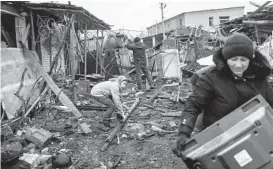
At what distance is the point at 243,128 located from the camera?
1774 millimetres

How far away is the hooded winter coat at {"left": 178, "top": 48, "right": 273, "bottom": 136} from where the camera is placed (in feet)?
6.80

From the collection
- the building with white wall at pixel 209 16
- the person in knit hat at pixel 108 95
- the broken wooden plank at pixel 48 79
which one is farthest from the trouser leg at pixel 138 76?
the building with white wall at pixel 209 16

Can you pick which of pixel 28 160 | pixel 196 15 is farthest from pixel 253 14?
pixel 196 15

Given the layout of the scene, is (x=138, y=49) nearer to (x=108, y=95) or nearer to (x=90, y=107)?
(x=90, y=107)

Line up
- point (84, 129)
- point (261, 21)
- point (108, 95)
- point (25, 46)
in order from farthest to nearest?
point (261, 21) < point (25, 46) < point (108, 95) < point (84, 129)

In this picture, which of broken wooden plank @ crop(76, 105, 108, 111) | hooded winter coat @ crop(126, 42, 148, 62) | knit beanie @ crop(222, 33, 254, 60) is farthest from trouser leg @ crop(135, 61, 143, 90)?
knit beanie @ crop(222, 33, 254, 60)

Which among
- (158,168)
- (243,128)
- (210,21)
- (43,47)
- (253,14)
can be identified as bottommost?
(158,168)

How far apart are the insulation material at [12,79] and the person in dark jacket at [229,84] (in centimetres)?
562

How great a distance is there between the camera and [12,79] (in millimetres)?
7289

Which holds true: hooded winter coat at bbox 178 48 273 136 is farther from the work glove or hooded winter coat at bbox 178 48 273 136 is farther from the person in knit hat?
the person in knit hat

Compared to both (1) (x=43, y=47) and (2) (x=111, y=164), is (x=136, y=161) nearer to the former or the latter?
(2) (x=111, y=164)

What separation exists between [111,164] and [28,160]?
4.45 ft

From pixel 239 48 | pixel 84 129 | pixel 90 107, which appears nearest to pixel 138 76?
pixel 90 107

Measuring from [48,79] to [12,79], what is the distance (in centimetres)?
98
